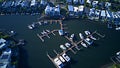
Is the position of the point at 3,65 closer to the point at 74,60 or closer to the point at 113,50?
the point at 74,60

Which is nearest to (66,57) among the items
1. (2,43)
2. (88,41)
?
(88,41)

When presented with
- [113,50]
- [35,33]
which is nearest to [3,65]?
[35,33]

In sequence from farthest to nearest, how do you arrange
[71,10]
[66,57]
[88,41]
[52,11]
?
[71,10] < [52,11] < [88,41] < [66,57]

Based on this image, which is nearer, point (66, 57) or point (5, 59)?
point (5, 59)

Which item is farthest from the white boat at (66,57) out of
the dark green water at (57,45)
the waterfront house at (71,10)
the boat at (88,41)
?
the waterfront house at (71,10)

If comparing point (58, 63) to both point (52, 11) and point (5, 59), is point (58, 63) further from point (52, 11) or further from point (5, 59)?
point (52, 11)

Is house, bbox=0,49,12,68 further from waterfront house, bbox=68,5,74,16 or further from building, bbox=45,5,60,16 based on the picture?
waterfront house, bbox=68,5,74,16

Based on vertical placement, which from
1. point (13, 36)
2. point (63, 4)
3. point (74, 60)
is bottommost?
point (74, 60)
